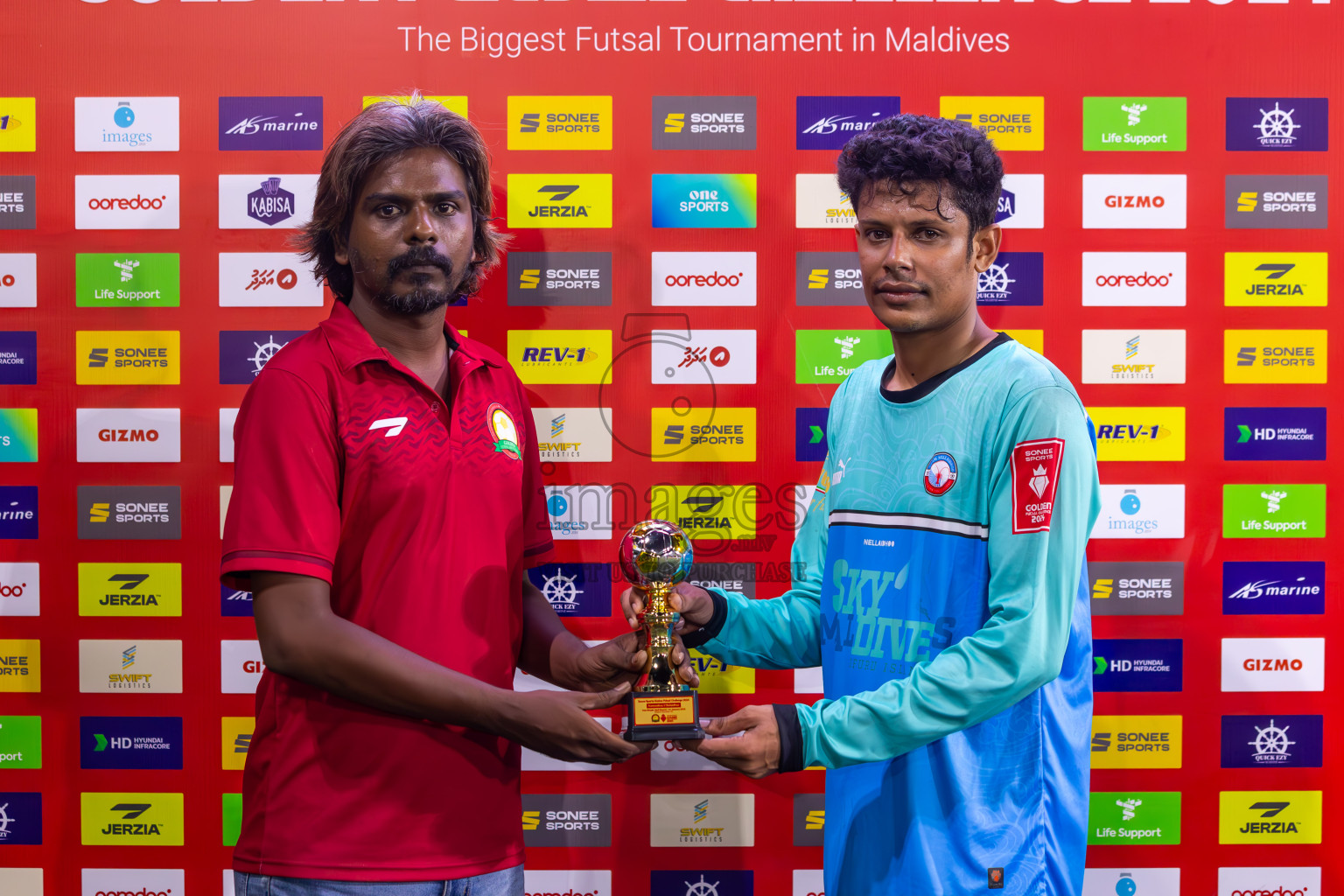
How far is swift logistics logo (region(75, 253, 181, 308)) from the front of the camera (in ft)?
8.46

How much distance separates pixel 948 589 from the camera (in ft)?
5.30

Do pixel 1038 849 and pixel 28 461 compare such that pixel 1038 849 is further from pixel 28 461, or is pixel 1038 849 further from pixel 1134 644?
pixel 28 461

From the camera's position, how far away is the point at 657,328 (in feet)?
8.48

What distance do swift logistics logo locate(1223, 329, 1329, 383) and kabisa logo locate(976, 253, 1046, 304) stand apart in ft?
1.82

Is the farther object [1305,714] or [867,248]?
[1305,714]

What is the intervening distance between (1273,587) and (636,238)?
208 cm

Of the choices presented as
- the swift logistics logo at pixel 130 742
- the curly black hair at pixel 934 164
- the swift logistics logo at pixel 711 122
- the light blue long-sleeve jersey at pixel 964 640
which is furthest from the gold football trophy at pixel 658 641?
the swift logistics logo at pixel 130 742

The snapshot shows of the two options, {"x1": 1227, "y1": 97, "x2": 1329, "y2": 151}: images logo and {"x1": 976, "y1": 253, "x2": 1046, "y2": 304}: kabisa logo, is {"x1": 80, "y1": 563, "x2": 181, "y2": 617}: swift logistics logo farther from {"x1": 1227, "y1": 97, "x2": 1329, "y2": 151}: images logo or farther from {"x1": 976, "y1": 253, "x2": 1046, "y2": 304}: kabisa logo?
{"x1": 1227, "y1": 97, "x2": 1329, "y2": 151}: images logo

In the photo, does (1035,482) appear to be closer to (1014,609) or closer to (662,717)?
(1014,609)

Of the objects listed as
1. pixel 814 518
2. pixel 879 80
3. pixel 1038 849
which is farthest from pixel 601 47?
pixel 1038 849

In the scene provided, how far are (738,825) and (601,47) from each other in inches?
88.6

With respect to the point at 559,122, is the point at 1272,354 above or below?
below

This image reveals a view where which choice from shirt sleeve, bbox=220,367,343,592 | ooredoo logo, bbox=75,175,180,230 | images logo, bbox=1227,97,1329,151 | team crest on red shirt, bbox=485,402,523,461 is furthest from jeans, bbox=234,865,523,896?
images logo, bbox=1227,97,1329,151

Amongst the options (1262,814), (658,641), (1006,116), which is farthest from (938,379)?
(1262,814)
